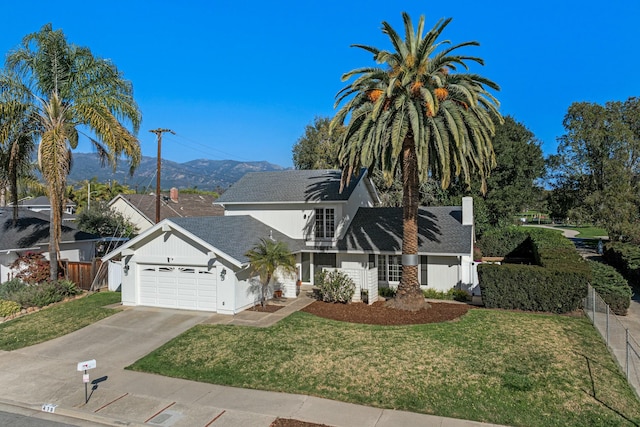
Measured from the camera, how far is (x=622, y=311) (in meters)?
18.5

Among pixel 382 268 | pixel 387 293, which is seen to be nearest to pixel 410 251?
pixel 387 293

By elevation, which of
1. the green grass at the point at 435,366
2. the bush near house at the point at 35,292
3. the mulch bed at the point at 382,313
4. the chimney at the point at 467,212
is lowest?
the green grass at the point at 435,366

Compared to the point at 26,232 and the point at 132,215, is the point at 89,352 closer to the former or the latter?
the point at 26,232

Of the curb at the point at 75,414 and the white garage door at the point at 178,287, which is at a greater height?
the white garage door at the point at 178,287

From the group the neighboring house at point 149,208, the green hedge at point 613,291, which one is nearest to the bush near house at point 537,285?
the green hedge at point 613,291

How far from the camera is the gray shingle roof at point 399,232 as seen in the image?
2173 centimetres

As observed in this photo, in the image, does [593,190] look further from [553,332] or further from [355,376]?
[355,376]

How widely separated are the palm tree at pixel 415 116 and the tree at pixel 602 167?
23.9 meters

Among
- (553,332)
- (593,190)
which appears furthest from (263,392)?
(593,190)

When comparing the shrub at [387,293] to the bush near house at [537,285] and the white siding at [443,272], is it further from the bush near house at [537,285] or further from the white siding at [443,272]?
the bush near house at [537,285]

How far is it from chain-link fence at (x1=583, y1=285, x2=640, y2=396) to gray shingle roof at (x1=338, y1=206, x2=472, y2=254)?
219 inches

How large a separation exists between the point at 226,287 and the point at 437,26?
13168 mm

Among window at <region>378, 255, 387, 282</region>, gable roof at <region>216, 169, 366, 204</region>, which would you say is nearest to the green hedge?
window at <region>378, 255, 387, 282</region>

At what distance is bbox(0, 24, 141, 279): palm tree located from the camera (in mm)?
19625
